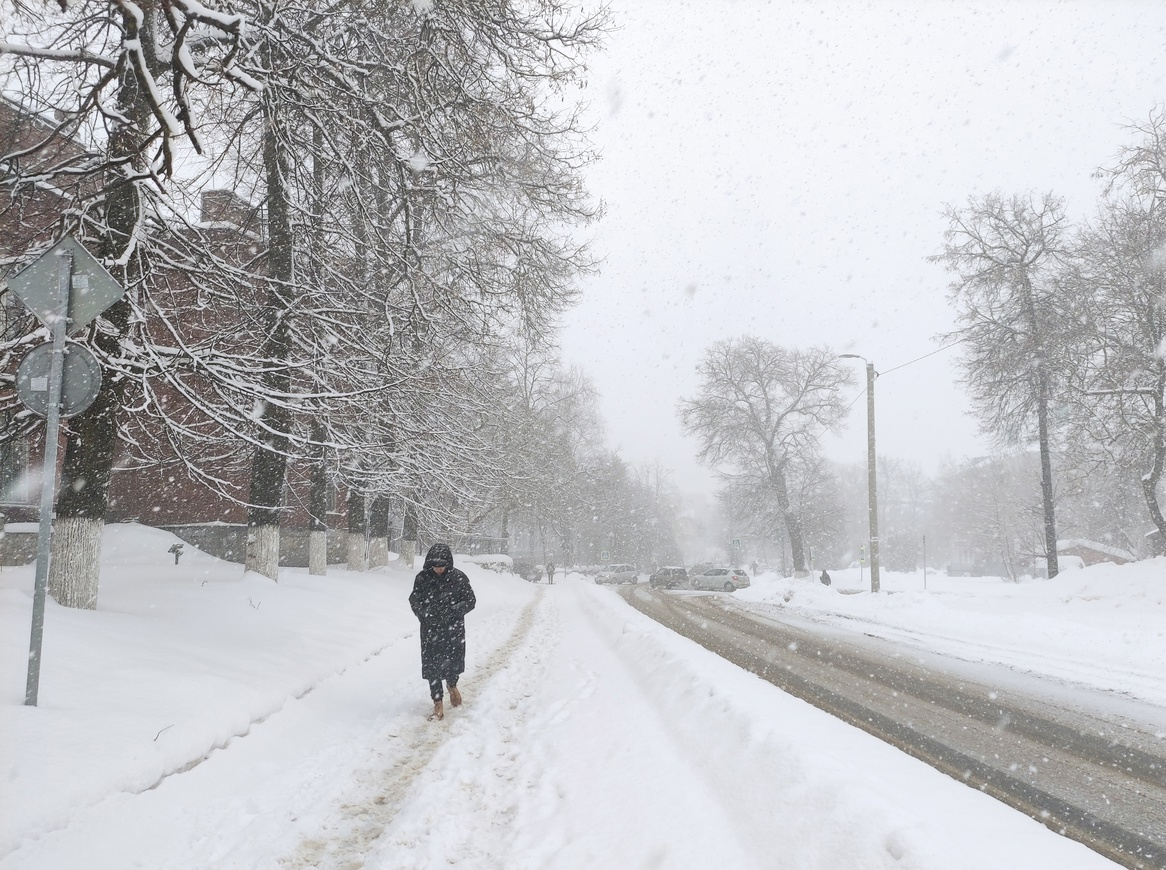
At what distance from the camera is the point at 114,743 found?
4.39m

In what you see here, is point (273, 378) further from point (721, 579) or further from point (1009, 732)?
point (721, 579)

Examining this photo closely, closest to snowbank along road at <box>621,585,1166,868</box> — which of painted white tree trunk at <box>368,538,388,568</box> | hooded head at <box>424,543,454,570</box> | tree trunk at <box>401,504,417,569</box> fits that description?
hooded head at <box>424,543,454,570</box>

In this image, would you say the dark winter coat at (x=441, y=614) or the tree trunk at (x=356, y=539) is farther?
the tree trunk at (x=356, y=539)

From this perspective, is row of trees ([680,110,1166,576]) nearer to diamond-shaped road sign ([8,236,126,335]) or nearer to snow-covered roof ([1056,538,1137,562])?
snow-covered roof ([1056,538,1137,562])

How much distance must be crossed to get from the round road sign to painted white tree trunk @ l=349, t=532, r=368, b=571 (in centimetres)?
1367

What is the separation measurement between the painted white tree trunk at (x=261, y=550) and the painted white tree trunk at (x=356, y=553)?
724cm

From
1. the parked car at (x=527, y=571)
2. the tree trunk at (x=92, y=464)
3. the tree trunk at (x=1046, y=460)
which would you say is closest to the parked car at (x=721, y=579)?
the parked car at (x=527, y=571)

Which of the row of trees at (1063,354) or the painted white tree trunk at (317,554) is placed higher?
the row of trees at (1063,354)

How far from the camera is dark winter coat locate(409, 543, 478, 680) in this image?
6.98 m

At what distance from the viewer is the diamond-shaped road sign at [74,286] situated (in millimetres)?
4840

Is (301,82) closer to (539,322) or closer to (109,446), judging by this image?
(109,446)

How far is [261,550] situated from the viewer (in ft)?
35.2

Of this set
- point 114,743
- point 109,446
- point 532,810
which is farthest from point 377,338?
point 532,810

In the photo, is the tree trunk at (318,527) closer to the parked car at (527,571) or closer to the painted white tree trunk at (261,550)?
the painted white tree trunk at (261,550)
